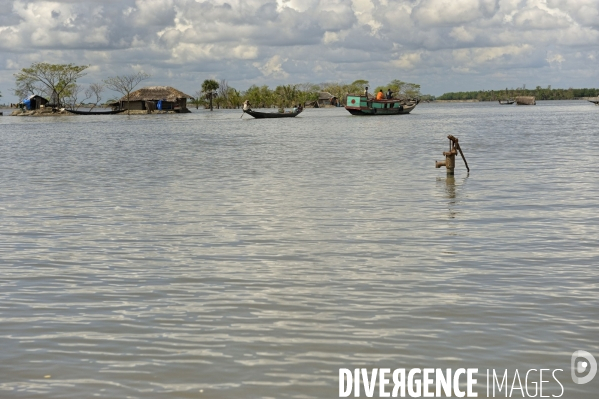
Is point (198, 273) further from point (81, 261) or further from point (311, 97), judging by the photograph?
point (311, 97)

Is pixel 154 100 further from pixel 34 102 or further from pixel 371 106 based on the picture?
pixel 371 106

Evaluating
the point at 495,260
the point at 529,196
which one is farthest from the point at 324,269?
the point at 529,196

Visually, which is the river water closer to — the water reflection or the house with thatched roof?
the water reflection

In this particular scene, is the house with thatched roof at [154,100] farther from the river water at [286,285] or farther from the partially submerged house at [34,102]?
the river water at [286,285]

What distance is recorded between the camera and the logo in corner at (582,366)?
505 centimetres

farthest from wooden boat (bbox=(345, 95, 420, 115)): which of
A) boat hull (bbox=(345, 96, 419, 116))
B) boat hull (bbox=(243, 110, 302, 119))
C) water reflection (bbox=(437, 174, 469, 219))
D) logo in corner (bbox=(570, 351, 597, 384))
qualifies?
logo in corner (bbox=(570, 351, 597, 384))

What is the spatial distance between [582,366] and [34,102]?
10215 centimetres

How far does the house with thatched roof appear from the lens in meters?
102

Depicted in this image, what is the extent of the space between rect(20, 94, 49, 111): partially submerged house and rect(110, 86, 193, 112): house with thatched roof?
9600 millimetres

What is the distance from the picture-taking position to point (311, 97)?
16638cm

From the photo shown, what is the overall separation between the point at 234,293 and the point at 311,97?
528ft

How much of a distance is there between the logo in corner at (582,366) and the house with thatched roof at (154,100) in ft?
324

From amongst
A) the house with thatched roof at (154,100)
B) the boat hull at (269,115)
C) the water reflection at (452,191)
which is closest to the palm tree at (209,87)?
the house with thatched roof at (154,100)

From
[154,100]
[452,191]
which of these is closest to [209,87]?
[154,100]
